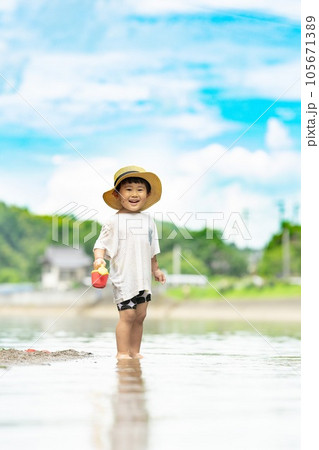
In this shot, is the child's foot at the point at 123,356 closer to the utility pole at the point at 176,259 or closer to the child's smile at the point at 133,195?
the child's smile at the point at 133,195

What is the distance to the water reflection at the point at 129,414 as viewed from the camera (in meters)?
2.85

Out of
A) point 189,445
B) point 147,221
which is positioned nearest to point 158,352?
point 147,221

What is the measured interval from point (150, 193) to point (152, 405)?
2890 millimetres

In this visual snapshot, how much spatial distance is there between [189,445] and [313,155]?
4.37 m

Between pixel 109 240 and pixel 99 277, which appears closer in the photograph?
pixel 99 277

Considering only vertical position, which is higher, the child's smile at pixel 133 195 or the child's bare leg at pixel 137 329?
the child's smile at pixel 133 195

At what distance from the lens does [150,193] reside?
6.31m

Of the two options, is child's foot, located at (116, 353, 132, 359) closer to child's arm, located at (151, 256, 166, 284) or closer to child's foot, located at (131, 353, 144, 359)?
child's foot, located at (131, 353, 144, 359)

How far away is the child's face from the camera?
6.21 m

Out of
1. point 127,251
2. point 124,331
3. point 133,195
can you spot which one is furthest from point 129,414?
point 133,195

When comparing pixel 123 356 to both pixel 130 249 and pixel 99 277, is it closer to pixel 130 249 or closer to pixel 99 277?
pixel 99 277

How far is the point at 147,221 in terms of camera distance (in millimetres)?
6297

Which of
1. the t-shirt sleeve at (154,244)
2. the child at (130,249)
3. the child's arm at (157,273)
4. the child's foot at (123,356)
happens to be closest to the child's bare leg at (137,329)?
the child at (130,249)

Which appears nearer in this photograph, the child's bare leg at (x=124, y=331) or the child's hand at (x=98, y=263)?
the child's hand at (x=98, y=263)
